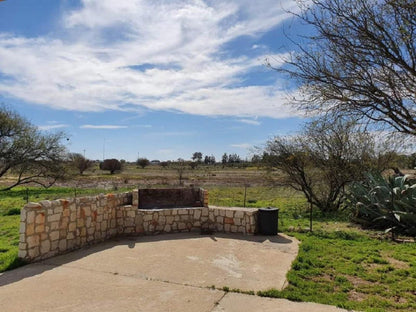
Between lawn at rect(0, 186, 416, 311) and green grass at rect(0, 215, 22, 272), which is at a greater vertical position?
lawn at rect(0, 186, 416, 311)

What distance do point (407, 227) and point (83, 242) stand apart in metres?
8.56

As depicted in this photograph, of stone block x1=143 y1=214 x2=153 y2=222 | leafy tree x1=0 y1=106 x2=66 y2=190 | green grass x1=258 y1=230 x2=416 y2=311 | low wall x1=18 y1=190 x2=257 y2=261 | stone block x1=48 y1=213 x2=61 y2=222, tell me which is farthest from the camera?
leafy tree x1=0 y1=106 x2=66 y2=190

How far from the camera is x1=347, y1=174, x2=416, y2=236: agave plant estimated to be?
9.04 meters

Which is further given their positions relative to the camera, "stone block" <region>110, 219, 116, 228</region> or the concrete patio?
"stone block" <region>110, 219, 116, 228</region>

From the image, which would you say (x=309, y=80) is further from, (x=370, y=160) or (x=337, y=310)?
(x=370, y=160)

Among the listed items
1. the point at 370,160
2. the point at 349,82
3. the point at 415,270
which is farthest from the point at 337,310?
the point at 370,160

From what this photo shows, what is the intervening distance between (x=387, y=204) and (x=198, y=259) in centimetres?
646

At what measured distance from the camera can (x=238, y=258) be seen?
6770mm

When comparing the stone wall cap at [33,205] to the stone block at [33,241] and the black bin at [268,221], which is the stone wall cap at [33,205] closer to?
the stone block at [33,241]

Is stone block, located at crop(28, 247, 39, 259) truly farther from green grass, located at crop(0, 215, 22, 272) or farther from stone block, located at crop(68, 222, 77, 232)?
stone block, located at crop(68, 222, 77, 232)

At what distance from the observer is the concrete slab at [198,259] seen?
552 centimetres

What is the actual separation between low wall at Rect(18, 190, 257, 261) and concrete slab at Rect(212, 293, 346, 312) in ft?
12.6

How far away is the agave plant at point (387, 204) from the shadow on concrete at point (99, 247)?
338 cm

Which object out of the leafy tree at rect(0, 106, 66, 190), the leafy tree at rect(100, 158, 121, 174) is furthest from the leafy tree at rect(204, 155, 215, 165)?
the leafy tree at rect(0, 106, 66, 190)
